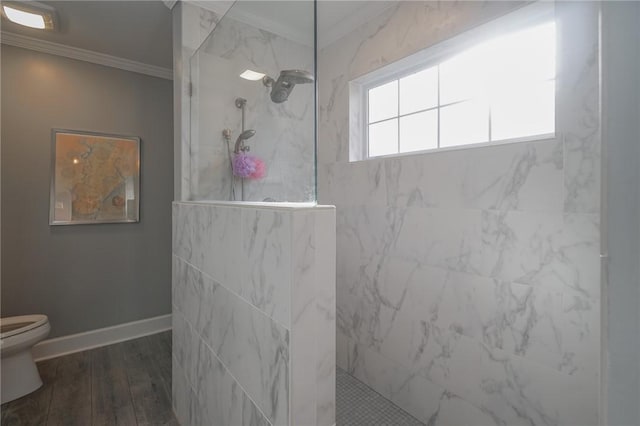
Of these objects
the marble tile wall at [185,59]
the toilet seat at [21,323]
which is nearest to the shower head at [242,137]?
the marble tile wall at [185,59]

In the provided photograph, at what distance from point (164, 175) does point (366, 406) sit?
102 inches

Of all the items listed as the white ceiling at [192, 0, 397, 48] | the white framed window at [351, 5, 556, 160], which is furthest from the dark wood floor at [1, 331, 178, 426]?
the white framed window at [351, 5, 556, 160]

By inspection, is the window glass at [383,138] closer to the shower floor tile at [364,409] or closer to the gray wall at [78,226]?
the shower floor tile at [364,409]

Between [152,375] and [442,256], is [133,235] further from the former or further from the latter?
[442,256]

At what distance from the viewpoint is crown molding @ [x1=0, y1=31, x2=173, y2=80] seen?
89.2 inches

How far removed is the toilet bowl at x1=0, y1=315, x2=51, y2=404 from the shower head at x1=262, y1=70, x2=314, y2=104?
2.27m

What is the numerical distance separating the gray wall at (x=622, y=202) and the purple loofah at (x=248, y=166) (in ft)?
3.62

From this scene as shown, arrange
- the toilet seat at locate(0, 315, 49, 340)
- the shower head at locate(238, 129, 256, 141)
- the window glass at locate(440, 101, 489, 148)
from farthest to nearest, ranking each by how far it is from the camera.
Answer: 1. the toilet seat at locate(0, 315, 49, 340)
2. the window glass at locate(440, 101, 489, 148)
3. the shower head at locate(238, 129, 256, 141)

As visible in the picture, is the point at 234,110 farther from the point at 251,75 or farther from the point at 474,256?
the point at 474,256

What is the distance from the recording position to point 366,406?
1921 millimetres

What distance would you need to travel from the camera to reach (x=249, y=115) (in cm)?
135

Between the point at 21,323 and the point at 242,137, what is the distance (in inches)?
86.1

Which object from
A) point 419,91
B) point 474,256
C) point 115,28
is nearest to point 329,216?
point 474,256

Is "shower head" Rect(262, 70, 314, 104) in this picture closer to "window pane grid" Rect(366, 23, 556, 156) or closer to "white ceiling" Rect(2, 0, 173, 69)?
"window pane grid" Rect(366, 23, 556, 156)
